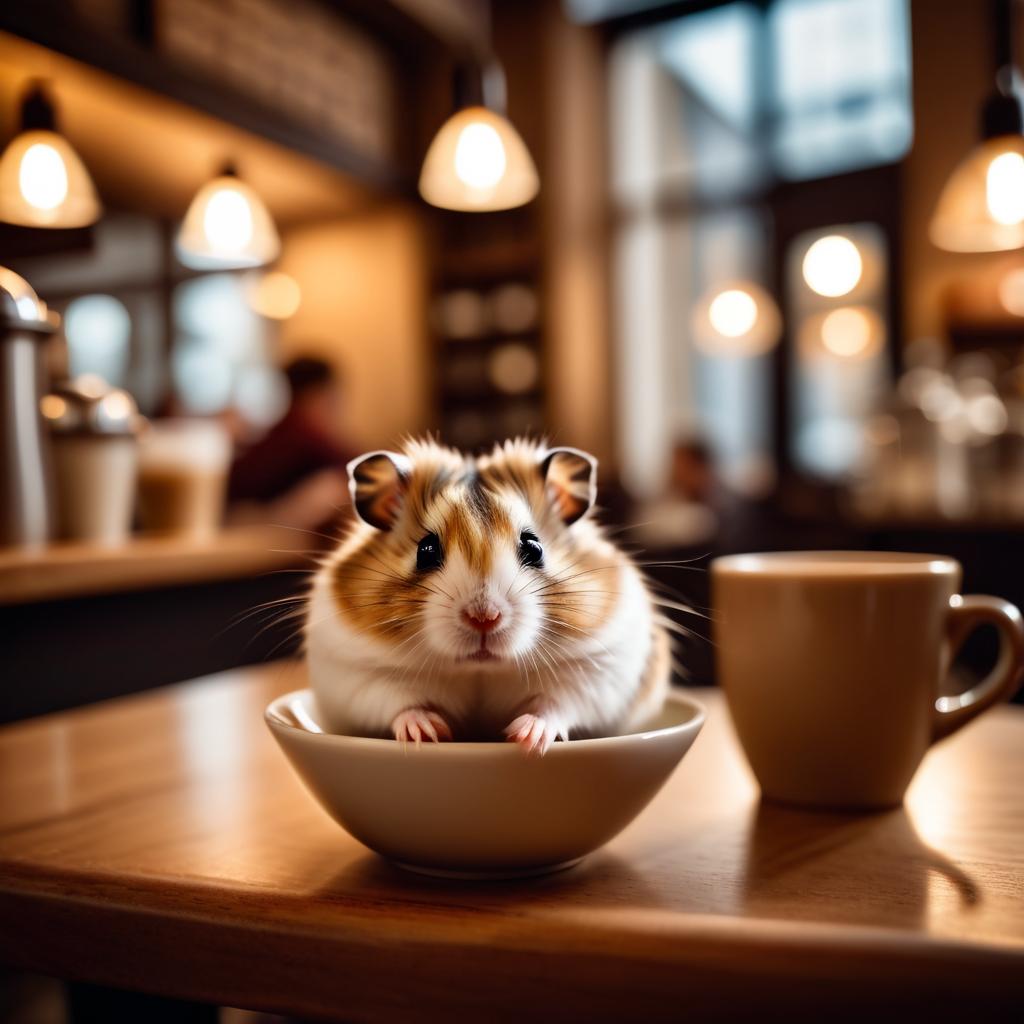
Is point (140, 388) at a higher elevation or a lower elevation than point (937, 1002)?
higher

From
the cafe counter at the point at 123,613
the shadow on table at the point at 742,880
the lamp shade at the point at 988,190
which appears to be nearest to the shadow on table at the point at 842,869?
the shadow on table at the point at 742,880

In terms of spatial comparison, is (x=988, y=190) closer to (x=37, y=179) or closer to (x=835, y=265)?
(x=37, y=179)

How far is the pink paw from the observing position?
1.46 feet

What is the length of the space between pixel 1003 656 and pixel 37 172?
204 cm

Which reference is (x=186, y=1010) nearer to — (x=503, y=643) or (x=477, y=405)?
(x=503, y=643)

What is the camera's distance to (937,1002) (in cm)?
38

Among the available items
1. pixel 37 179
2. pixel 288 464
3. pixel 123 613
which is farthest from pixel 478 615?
pixel 288 464

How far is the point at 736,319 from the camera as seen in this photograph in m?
4.88

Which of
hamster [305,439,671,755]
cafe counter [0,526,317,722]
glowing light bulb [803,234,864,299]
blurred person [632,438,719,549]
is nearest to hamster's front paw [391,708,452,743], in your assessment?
hamster [305,439,671,755]

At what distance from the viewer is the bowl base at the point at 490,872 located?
0.49 m

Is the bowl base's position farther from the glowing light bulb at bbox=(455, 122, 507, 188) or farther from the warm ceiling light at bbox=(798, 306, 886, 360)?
the warm ceiling light at bbox=(798, 306, 886, 360)

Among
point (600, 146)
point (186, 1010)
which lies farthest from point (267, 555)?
point (600, 146)

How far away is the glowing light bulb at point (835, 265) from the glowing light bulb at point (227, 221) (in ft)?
7.13

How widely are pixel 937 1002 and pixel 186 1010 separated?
1.84 feet
